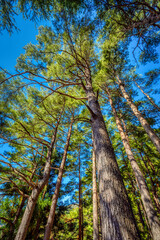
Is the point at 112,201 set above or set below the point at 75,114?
below

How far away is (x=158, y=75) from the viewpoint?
6.30m

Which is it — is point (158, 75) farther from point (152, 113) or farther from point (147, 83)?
point (152, 113)

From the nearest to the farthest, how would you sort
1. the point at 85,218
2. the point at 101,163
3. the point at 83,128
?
1. the point at 101,163
2. the point at 85,218
3. the point at 83,128

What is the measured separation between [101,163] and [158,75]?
24.0 ft

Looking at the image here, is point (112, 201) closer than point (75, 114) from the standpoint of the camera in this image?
Yes

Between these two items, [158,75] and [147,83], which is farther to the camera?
[147,83]

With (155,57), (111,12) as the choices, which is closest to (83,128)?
(155,57)

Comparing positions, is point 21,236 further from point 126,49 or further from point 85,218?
point 126,49

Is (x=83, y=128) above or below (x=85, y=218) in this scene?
above

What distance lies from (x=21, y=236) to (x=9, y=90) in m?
4.47

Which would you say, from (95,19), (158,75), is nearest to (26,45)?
(95,19)

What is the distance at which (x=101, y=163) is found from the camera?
1.54m

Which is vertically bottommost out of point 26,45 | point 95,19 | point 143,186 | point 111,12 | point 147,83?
point 143,186

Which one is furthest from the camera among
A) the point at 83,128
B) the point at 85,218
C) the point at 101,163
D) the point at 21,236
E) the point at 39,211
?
the point at 83,128
